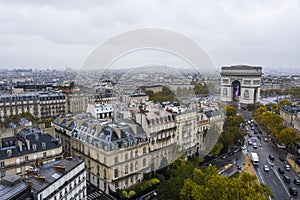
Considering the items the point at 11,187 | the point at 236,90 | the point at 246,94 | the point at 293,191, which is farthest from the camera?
the point at 236,90

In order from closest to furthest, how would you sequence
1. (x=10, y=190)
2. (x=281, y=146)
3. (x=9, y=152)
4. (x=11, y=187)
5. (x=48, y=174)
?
(x=10, y=190), (x=11, y=187), (x=48, y=174), (x=9, y=152), (x=281, y=146)

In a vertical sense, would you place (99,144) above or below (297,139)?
above

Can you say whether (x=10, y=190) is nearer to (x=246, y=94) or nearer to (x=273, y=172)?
(x=273, y=172)

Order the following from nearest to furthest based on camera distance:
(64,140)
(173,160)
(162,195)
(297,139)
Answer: (162,195) < (173,160) < (64,140) < (297,139)

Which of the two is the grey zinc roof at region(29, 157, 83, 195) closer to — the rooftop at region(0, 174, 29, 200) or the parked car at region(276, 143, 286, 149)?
the rooftop at region(0, 174, 29, 200)

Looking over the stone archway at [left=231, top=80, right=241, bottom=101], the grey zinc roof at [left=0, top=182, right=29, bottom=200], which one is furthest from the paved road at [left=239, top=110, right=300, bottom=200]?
the stone archway at [left=231, top=80, right=241, bottom=101]

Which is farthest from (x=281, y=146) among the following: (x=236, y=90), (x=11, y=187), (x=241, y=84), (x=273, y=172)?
(x=236, y=90)

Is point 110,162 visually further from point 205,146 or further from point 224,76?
point 224,76

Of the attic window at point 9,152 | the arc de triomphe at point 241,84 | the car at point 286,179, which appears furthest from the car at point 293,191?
the arc de triomphe at point 241,84

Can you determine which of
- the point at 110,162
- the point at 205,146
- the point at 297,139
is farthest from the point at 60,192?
the point at 297,139
